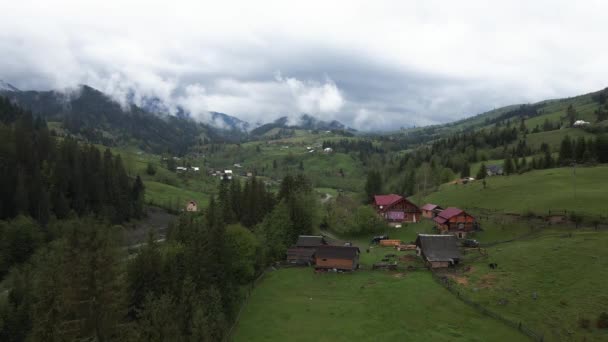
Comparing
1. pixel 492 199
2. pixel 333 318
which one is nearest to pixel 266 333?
pixel 333 318

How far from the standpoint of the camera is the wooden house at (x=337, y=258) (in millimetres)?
67688

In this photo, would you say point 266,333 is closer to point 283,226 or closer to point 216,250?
point 216,250

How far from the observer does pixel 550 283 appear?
161 ft

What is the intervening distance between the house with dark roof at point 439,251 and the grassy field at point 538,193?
76.8 feet

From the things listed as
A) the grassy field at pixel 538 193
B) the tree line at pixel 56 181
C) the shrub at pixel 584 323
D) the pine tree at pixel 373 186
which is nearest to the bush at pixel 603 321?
the shrub at pixel 584 323

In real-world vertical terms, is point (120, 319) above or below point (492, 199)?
below

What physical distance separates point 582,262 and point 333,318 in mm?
34241

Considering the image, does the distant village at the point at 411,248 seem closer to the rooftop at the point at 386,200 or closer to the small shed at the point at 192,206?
the rooftop at the point at 386,200

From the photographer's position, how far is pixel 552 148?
170 metres

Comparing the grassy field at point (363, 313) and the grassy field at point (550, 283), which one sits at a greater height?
the grassy field at point (550, 283)

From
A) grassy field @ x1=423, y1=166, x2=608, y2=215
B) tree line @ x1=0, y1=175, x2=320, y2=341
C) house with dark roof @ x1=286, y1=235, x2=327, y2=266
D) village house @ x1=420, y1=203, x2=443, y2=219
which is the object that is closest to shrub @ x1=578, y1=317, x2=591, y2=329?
tree line @ x1=0, y1=175, x2=320, y2=341

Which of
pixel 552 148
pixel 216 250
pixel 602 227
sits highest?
pixel 552 148

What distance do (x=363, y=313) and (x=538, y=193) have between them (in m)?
63.6

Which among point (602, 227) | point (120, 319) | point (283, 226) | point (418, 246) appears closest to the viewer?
point (120, 319)
